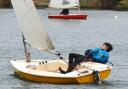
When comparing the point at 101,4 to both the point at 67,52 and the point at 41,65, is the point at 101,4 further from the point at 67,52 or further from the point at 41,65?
the point at 41,65

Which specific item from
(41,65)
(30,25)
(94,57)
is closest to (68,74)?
(94,57)

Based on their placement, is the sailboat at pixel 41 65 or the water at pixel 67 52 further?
the water at pixel 67 52

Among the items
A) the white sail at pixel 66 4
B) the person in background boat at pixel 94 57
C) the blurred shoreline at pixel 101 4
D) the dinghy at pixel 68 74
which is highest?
the person in background boat at pixel 94 57

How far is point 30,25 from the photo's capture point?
2891cm

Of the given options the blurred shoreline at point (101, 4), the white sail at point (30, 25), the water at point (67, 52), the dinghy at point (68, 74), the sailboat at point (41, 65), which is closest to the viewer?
the dinghy at point (68, 74)

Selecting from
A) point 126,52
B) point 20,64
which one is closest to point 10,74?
point 20,64

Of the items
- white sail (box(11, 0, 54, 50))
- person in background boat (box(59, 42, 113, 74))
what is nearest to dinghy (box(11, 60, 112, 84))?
person in background boat (box(59, 42, 113, 74))

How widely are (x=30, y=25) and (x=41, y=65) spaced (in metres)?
1.86

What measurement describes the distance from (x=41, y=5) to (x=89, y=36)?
7198 cm

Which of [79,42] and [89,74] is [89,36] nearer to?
[79,42]

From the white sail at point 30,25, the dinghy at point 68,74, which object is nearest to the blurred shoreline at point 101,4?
the white sail at point 30,25

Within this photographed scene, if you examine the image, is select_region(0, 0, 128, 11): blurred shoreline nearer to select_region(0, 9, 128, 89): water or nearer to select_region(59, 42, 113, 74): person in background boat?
select_region(0, 9, 128, 89): water

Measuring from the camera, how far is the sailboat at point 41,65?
26125 millimetres

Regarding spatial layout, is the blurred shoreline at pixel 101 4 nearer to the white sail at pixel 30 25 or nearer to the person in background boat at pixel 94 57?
the white sail at pixel 30 25
